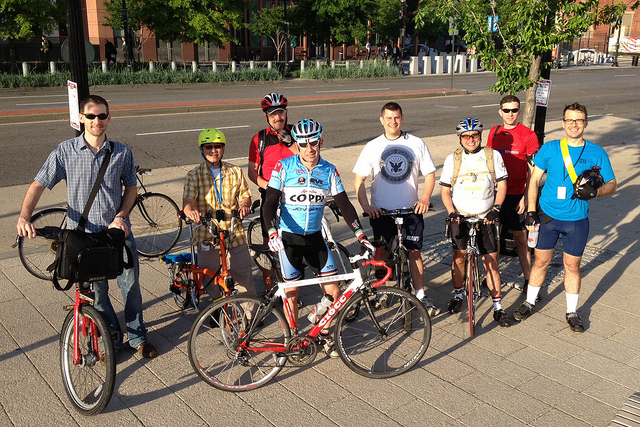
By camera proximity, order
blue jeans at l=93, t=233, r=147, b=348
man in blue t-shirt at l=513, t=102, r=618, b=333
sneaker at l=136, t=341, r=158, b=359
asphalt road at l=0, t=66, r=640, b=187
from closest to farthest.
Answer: blue jeans at l=93, t=233, r=147, b=348, sneaker at l=136, t=341, r=158, b=359, man in blue t-shirt at l=513, t=102, r=618, b=333, asphalt road at l=0, t=66, r=640, b=187

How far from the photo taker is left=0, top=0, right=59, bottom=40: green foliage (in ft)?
105

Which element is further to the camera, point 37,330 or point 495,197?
point 495,197

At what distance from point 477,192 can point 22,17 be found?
1295 inches

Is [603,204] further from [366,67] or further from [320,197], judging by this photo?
[366,67]

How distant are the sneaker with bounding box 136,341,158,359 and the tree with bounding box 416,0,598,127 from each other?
554 centimetres

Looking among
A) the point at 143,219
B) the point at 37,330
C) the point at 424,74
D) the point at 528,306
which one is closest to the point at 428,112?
the point at 143,219

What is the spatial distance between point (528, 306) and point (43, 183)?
4.38 meters

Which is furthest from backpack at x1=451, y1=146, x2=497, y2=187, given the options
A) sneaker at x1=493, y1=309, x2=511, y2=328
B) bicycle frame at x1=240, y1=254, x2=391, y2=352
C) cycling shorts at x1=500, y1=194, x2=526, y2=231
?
bicycle frame at x1=240, y1=254, x2=391, y2=352

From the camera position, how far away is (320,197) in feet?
16.0

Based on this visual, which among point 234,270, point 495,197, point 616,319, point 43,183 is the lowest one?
point 616,319

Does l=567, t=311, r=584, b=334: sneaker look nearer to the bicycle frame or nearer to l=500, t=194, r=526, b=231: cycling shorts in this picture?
l=500, t=194, r=526, b=231: cycling shorts

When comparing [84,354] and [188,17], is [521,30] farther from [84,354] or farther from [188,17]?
[188,17]

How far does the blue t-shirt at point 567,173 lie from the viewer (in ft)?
18.5

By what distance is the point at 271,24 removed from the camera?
5947 cm
